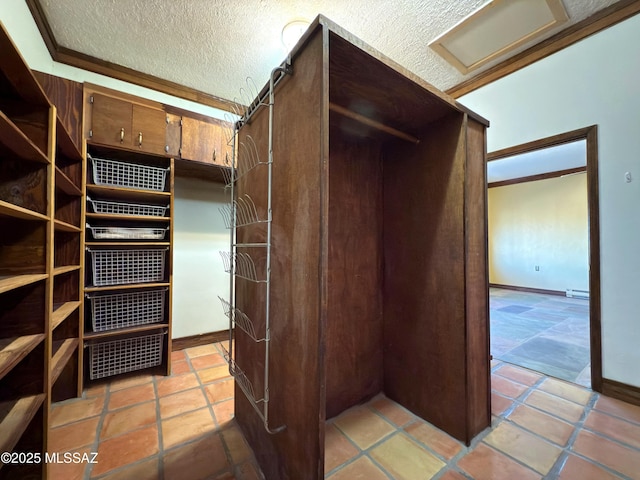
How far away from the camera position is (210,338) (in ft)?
9.25

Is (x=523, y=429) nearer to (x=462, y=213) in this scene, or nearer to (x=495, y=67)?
(x=462, y=213)

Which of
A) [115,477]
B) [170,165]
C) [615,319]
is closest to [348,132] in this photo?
[170,165]

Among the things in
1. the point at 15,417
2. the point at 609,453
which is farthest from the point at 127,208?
the point at 609,453

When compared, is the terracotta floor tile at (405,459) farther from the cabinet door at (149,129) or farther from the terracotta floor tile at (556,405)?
the cabinet door at (149,129)

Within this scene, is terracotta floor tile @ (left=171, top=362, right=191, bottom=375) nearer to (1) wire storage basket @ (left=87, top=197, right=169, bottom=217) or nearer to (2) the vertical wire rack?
(2) the vertical wire rack

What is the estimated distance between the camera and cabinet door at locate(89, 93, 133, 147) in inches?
74.0

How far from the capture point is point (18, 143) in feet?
3.49

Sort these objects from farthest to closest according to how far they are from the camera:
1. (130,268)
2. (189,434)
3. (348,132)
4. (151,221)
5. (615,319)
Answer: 1. (151,221)
2. (130,268)
3. (615,319)
4. (348,132)
5. (189,434)

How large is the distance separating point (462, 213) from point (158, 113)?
237cm

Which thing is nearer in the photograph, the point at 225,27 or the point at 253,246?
the point at 253,246

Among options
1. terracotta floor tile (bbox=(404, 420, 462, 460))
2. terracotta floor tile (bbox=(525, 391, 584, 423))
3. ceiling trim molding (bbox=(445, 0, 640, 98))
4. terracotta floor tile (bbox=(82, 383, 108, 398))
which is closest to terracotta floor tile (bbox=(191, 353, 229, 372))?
terracotta floor tile (bbox=(82, 383, 108, 398))

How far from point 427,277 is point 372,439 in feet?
3.20

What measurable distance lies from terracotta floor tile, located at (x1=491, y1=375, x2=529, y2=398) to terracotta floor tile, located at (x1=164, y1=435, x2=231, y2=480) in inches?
76.2

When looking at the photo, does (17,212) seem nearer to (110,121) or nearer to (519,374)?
(110,121)
